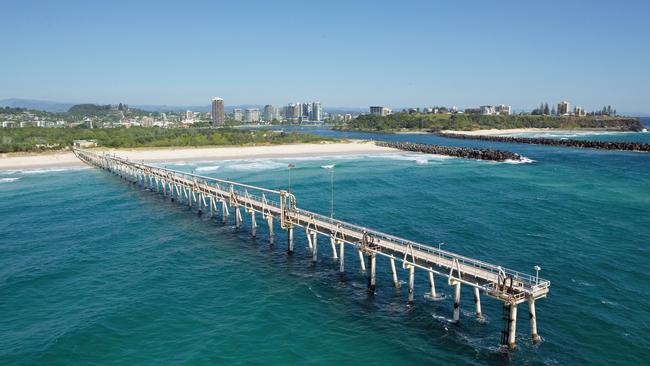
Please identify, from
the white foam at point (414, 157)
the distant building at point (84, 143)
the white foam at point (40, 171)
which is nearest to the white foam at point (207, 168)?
the white foam at point (40, 171)

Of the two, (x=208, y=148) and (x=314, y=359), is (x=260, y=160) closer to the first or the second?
(x=208, y=148)

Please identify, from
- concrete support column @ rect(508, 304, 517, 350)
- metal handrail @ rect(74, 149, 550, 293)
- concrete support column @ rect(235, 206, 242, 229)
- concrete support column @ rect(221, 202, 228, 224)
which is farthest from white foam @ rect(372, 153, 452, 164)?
concrete support column @ rect(508, 304, 517, 350)

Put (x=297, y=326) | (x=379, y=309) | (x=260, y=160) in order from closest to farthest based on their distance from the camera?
(x=297, y=326)
(x=379, y=309)
(x=260, y=160)

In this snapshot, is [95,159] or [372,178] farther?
[95,159]

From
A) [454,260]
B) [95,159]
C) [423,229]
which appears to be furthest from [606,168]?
[95,159]

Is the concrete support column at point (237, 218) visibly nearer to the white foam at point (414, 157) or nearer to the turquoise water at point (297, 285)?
the turquoise water at point (297, 285)

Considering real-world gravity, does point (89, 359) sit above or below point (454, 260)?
below
